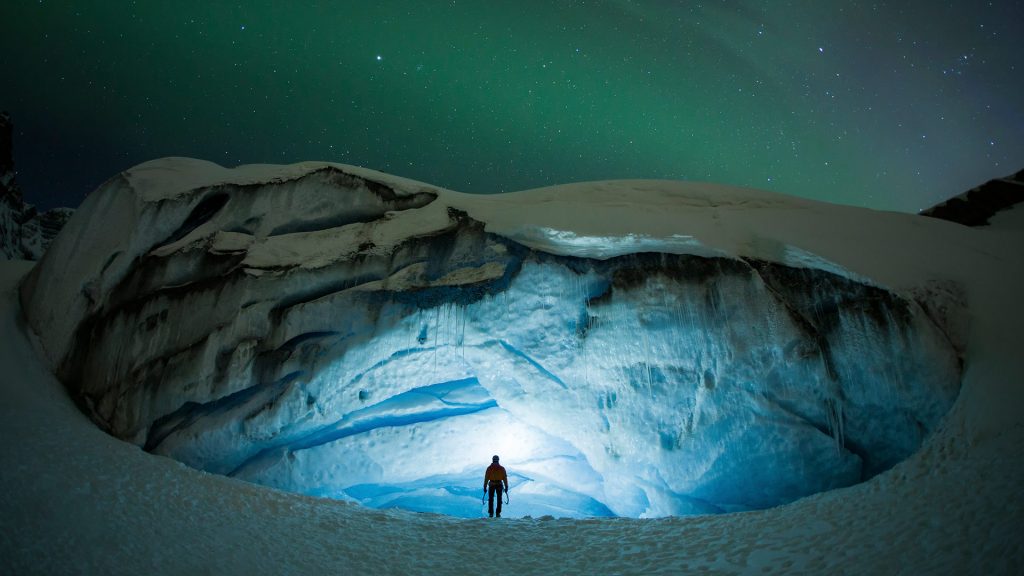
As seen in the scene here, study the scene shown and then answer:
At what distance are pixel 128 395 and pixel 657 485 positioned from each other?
10823 mm

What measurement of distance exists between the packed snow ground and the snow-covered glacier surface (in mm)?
1235

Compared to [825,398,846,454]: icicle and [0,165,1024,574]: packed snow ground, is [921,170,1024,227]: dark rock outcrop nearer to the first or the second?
[0,165,1024,574]: packed snow ground

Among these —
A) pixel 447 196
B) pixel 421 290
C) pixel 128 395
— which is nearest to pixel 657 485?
pixel 421 290

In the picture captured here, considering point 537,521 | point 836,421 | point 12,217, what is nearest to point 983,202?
point 836,421

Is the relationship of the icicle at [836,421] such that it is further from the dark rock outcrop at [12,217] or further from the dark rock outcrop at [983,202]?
the dark rock outcrop at [12,217]

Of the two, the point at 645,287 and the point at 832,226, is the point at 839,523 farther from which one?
the point at 832,226

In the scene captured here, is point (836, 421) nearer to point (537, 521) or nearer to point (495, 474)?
point (537, 521)

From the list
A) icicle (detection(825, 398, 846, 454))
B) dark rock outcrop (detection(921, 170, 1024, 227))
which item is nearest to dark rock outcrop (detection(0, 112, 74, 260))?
icicle (detection(825, 398, 846, 454))

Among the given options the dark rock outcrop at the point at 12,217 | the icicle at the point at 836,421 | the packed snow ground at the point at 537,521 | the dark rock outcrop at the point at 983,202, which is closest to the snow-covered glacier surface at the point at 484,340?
the icicle at the point at 836,421

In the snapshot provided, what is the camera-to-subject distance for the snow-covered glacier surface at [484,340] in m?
10.3

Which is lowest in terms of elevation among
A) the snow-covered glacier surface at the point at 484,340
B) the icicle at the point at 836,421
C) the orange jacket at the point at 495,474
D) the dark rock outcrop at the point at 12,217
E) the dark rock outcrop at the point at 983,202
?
the orange jacket at the point at 495,474

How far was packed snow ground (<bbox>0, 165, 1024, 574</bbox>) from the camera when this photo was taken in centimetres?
596

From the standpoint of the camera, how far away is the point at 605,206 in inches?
497

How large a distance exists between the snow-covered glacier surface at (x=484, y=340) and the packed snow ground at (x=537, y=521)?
1235mm
